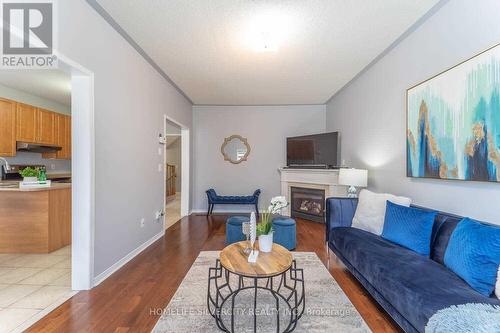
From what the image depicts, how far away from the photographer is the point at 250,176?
5867 mm

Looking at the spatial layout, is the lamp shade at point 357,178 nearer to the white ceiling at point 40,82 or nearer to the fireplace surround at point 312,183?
the fireplace surround at point 312,183

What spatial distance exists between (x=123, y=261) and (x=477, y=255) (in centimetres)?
329

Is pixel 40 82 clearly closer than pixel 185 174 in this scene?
Yes

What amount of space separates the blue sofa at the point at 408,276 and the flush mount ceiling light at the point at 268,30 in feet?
7.82

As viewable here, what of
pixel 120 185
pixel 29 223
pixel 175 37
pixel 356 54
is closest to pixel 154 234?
pixel 120 185

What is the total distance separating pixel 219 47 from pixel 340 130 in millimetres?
3073

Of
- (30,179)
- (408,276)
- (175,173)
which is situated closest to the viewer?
(408,276)

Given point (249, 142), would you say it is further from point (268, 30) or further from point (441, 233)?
point (441, 233)

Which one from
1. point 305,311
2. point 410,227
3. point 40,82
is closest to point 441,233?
point 410,227

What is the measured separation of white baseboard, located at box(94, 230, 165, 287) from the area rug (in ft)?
2.77

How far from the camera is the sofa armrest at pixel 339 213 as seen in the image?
2943 millimetres

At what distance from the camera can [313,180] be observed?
4875 millimetres

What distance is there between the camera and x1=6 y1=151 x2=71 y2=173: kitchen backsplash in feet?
15.1

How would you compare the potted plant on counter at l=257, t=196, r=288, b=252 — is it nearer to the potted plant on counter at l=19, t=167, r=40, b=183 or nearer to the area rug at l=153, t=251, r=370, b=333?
the area rug at l=153, t=251, r=370, b=333
